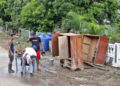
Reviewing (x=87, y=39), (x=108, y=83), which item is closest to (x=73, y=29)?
(x=87, y=39)

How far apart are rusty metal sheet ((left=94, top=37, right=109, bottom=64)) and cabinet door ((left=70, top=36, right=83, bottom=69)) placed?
1201 millimetres

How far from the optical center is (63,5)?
16656 millimetres

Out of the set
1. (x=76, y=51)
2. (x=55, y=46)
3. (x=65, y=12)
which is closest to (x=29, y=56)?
(x=55, y=46)

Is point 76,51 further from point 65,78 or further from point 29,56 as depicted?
point 29,56

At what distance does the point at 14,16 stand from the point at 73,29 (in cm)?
1571

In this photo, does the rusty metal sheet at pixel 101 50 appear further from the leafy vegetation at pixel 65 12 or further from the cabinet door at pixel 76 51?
the leafy vegetation at pixel 65 12

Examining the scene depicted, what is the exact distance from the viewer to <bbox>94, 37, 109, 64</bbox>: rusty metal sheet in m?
10.1

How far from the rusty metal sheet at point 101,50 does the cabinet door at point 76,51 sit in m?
1.20

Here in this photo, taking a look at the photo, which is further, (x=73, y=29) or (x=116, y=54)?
(x=73, y=29)

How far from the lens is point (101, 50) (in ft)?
33.4

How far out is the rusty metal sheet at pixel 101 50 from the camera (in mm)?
10078

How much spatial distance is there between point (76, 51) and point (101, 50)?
1541 mm

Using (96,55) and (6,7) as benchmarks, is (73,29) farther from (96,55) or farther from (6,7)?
(6,7)

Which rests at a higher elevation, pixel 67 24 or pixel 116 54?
pixel 67 24
